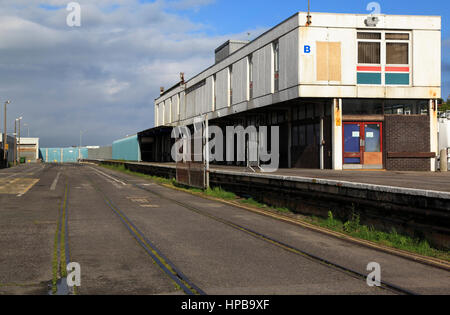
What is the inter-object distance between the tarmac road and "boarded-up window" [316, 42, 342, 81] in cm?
1457

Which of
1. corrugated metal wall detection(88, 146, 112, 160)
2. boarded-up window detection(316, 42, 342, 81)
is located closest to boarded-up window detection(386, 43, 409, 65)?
boarded-up window detection(316, 42, 342, 81)

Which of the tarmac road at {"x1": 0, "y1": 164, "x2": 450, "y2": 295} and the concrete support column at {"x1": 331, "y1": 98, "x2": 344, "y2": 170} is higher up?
the concrete support column at {"x1": 331, "y1": 98, "x2": 344, "y2": 170}

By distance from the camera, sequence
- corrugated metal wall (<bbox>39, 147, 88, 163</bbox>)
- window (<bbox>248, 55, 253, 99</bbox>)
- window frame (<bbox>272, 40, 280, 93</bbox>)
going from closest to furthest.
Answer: window frame (<bbox>272, 40, 280, 93</bbox>) → window (<bbox>248, 55, 253, 99</bbox>) → corrugated metal wall (<bbox>39, 147, 88, 163</bbox>)

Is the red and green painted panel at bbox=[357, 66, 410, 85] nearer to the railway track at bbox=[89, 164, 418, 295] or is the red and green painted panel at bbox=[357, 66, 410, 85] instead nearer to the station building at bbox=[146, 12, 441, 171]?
the station building at bbox=[146, 12, 441, 171]

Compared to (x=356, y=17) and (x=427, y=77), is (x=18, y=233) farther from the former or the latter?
(x=427, y=77)

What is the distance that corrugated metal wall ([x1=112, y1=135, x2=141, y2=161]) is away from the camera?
64.1 m

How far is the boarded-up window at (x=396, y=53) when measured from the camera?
25.0 metres

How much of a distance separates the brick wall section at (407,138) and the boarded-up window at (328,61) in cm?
394

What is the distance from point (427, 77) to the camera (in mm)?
25047

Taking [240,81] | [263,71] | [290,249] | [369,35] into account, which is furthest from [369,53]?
[290,249]

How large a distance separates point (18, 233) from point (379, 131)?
2075cm

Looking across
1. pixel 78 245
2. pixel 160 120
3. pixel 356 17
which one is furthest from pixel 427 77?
pixel 160 120

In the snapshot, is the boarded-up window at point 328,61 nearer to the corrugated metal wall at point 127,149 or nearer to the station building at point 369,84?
A: the station building at point 369,84

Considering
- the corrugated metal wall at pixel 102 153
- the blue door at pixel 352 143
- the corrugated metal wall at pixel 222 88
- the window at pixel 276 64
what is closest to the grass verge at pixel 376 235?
the blue door at pixel 352 143
